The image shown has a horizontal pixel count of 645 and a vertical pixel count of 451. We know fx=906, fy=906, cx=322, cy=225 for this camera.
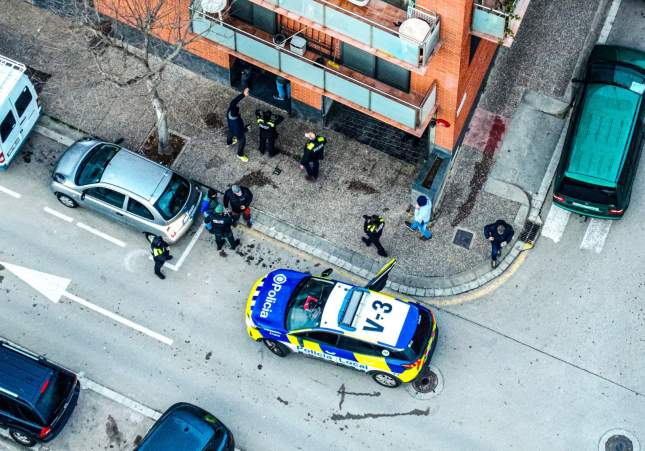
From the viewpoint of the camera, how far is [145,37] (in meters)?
20.9

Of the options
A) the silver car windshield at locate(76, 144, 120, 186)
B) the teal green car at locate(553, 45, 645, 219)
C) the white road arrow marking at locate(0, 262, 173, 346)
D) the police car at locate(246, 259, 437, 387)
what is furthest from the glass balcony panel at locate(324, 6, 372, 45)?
the white road arrow marking at locate(0, 262, 173, 346)

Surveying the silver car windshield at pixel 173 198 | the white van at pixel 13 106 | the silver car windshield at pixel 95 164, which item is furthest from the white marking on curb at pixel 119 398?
the white van at pixel 13 106

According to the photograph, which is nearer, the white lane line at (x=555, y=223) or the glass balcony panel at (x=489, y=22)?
the glass balcony panel at (x=489, y=22)

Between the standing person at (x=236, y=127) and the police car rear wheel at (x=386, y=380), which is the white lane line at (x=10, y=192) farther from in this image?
the police car rear wheel at (x=386, y=380)

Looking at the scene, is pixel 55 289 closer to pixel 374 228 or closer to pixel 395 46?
pixel 374 228

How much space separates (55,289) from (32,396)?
3.50 meters

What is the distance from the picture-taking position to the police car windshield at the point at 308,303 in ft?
67.3

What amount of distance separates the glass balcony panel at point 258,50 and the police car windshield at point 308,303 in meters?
5.64

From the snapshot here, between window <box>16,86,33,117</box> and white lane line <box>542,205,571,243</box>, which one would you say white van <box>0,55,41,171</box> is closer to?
window <box>16,86,33,117</box>

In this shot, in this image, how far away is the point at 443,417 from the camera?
21.0 metres

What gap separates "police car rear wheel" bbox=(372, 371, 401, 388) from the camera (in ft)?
68.0

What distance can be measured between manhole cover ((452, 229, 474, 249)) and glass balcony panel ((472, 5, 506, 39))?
552cm

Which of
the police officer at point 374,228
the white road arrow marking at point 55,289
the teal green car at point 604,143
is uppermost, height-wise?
the teal green car at point 604,143

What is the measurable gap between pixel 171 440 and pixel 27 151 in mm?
9509
